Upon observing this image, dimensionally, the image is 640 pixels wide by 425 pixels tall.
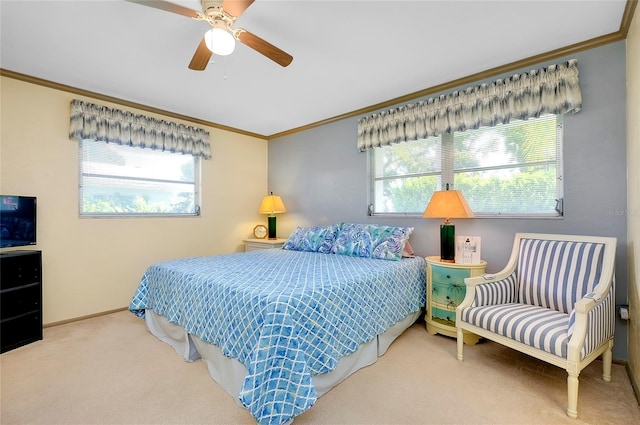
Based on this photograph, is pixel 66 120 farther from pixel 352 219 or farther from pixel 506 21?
pixel 506 21

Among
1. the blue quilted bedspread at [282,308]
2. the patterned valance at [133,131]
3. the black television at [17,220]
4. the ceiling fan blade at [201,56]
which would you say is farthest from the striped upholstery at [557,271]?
the black television at [17,220]

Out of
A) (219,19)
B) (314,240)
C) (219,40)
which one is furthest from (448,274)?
(219,19)

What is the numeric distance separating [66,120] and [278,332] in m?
3.36

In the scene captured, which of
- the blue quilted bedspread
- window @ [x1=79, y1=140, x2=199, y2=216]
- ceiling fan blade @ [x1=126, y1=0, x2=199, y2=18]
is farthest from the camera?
window @ [x1=79, y1=140, x2=199, y2=216]

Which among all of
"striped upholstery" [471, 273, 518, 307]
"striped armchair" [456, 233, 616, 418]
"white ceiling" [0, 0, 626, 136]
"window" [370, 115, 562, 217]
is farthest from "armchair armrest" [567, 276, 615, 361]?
"white ceiling" [0, 0, 626, 136]

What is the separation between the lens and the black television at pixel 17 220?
256cm

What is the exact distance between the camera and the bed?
150cm

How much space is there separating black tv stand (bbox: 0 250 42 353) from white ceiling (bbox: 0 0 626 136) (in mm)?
1772

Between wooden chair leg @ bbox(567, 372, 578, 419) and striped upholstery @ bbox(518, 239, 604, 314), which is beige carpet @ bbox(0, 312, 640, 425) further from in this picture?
striped upholstery @ bbox(518, 239, 604, 314)

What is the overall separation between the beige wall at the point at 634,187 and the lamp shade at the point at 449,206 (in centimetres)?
103

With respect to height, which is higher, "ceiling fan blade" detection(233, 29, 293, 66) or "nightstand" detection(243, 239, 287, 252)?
"ceiling fan blade" detection(233, 29, 293, 66)

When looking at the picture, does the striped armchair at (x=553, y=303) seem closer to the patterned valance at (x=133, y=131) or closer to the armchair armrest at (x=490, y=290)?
the armchair armrest at (x=490, y=290)

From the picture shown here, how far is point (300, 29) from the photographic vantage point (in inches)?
84.7

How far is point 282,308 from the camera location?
1577 millimetres
